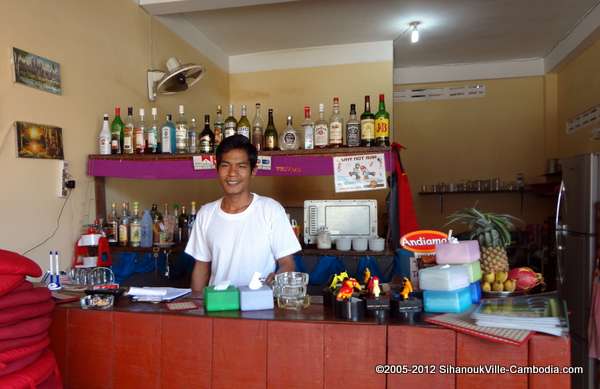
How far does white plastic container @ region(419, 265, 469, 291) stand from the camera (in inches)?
47.8

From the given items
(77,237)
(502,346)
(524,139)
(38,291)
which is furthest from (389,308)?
(524,139)

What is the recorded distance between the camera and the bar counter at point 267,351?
1078 mm

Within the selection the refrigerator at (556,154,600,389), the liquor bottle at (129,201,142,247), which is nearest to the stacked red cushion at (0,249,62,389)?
the liquor bottle at (129,201,142,247)

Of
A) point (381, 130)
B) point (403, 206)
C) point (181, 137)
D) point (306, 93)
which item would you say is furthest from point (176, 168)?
point (306, 93)

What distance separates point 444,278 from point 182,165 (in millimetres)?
1988

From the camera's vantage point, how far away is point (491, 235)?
1.52 meters

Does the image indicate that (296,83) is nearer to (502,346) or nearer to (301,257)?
(301,257)

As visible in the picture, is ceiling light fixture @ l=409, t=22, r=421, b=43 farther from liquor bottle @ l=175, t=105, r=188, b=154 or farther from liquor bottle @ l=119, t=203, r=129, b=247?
liquor bottle @ l=119, t=203, r=129, b=247

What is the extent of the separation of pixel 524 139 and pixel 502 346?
17.9 feet

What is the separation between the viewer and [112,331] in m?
1.32

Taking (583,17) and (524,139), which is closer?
(583,17)

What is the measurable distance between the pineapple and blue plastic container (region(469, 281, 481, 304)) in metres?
0.15

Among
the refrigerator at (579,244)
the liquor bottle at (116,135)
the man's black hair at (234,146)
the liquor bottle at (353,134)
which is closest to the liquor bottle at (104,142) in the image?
the liquor bottle at (116,135)

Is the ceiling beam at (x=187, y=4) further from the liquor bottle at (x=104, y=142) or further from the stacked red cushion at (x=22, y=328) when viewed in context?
the stacked red cushion at (x=22, y=328)
